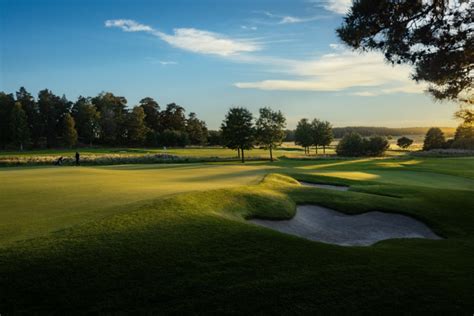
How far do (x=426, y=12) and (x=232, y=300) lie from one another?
13468 mm

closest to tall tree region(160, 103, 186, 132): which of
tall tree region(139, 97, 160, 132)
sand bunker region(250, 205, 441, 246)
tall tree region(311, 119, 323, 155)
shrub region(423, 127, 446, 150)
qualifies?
tall tree region(139, 97, 160, 132)

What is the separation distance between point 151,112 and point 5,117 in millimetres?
45335

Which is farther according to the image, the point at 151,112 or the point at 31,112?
the point at 151,112

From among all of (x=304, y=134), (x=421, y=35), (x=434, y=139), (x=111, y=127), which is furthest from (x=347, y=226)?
(x=434, y=139)

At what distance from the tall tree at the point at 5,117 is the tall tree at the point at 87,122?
17.1 m

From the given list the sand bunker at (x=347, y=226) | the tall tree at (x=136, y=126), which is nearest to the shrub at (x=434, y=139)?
the tall tree at (x=136, y=126)

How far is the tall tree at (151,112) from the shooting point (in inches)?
5044

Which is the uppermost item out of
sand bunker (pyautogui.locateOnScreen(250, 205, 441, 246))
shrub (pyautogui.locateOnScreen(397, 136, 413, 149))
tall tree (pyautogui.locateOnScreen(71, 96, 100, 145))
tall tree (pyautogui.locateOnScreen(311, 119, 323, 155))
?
tall tree (pyautogui.locateOnScreen(71, 96, 100, 145))

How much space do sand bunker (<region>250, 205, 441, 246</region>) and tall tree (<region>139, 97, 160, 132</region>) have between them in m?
117

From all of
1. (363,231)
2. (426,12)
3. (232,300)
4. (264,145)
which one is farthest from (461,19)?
(264,145)

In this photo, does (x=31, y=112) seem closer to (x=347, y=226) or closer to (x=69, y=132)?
(x=69, y=132)

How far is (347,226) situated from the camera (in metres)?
13.9

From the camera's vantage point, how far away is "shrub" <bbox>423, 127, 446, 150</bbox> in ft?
350

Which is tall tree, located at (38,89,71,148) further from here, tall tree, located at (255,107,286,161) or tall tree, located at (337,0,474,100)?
tall tree, located at (337,0,474,100)
